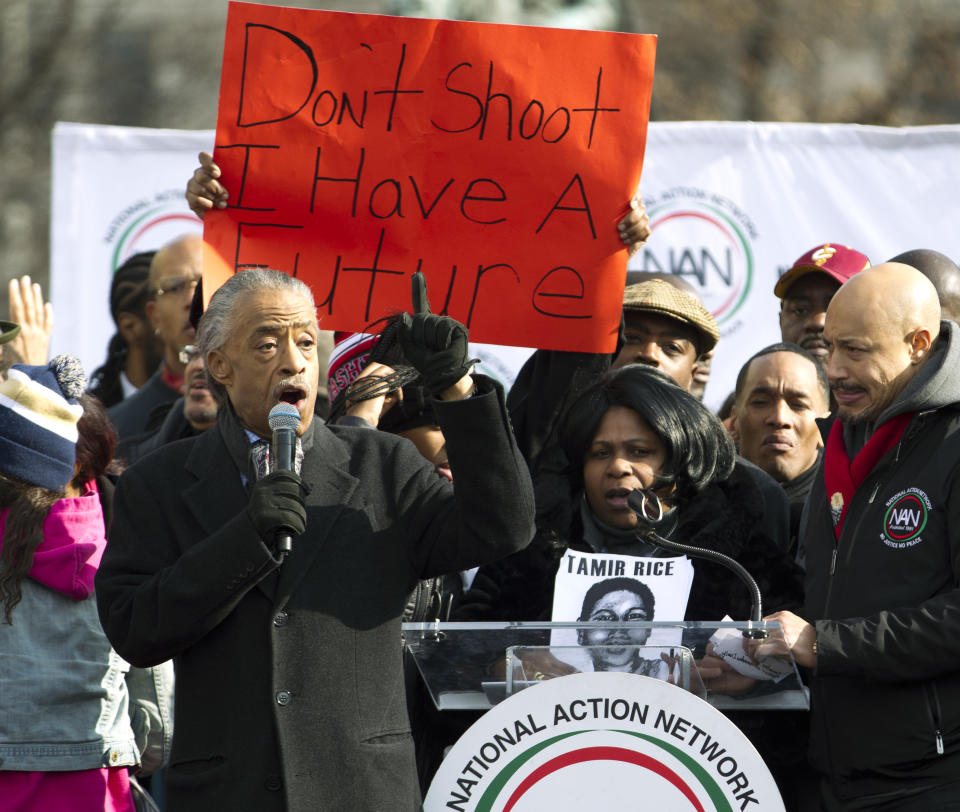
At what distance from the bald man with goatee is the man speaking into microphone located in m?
0.85

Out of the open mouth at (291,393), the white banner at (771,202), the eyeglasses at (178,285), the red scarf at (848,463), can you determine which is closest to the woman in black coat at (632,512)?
the red scarf at (848,463)

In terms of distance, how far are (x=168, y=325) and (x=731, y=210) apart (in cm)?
260

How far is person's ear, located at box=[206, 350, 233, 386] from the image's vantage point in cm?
411

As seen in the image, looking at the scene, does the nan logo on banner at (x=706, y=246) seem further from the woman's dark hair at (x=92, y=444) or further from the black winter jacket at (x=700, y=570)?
the woman's dark hair at (x=92, y=444)

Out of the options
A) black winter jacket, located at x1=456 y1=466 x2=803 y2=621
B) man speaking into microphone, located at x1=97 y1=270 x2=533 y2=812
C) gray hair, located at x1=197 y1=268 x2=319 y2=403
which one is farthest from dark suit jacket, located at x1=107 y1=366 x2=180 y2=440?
man speaking into microphone, located at x1=97 y1=270 x2=533 y2=812

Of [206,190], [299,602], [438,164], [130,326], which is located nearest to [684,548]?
[299,602]

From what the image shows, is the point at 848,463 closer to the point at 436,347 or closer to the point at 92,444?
the point at 436,347

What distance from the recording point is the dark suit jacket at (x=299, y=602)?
3.78 m

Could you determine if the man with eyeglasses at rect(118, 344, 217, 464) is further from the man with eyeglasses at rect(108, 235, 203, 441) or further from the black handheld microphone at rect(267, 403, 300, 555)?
the black handheld microphone at rect(267, 403, 300, 555)

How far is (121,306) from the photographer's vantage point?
7859 millimetres

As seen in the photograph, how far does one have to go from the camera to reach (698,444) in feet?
16.0

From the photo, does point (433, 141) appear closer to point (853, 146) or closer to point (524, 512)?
point (524, 512)

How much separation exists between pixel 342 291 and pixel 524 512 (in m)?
1.23

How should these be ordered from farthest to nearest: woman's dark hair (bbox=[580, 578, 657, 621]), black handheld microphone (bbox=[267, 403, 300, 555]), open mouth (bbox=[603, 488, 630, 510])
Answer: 1. open mouth (bbox=[603, 488, 630, 510])
2. woman's dark hair (bbox=[580, 578, 657, 621])
3. black handheld microphone (bbox=[267, 403, 300, 555])
